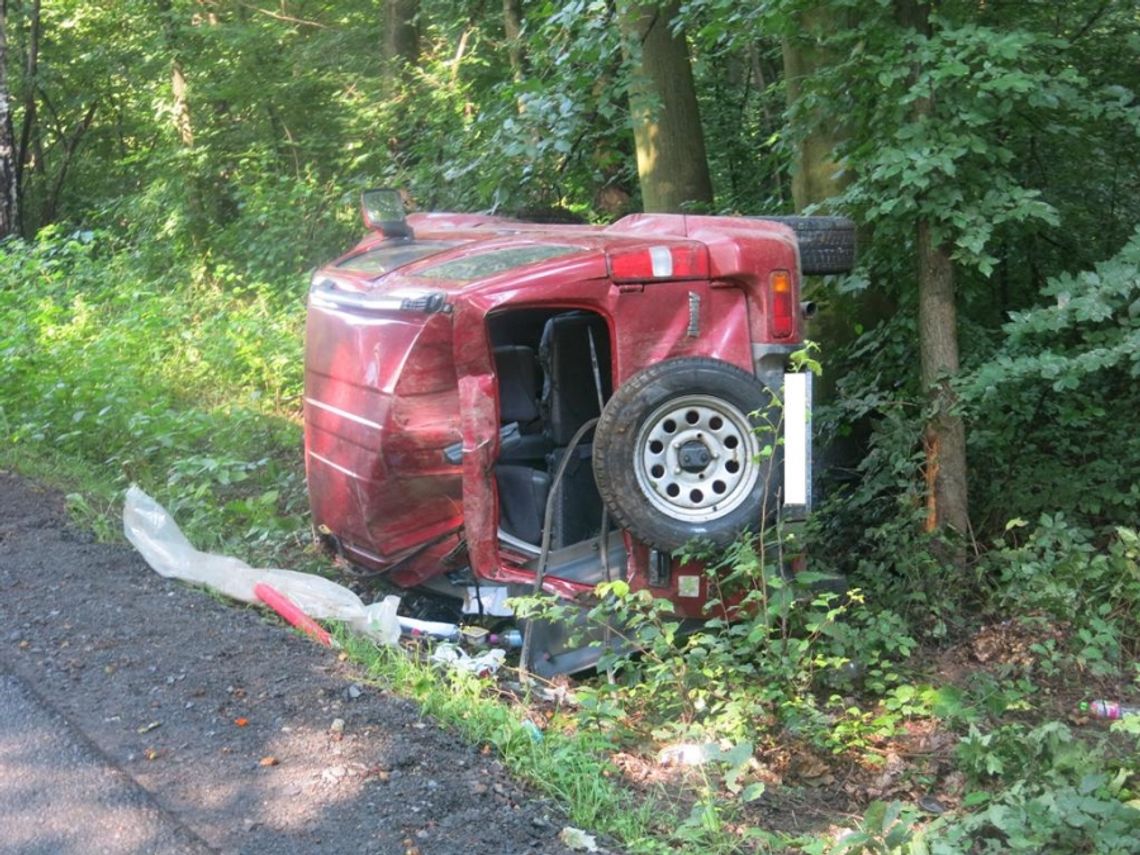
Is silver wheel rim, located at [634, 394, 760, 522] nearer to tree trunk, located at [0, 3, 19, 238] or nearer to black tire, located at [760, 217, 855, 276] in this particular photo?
black tire, located at [760, 217, 855, 276]

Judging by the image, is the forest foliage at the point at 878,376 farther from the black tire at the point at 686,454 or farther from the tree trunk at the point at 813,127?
the black tire at the point at 686,454

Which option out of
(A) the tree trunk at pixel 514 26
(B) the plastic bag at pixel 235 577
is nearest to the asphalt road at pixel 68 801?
(B) the plastic bag at pixel 235 577

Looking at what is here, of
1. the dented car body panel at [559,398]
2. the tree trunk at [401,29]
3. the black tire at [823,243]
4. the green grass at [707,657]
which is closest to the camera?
the green grass at [707,657]

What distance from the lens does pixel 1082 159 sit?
7.64 m

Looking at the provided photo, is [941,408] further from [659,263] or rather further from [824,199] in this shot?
[659,263]

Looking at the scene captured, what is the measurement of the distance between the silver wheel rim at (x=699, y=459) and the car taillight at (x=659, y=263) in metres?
0.57

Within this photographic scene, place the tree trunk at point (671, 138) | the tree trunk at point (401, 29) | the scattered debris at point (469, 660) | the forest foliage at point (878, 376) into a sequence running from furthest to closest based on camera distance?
the tree trunk at point (401, 29) → the tree trunk at point (671, 138) → the scattered debris at point (469, 660) → the forest foliage at point (878, 376)

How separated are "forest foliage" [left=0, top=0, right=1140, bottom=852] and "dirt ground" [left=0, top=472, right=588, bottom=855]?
69 centimetres

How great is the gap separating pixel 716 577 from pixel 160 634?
2.32m

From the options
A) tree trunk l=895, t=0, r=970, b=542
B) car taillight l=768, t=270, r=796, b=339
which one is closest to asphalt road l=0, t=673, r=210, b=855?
car taillight l=768, t=270, r=796, b=339

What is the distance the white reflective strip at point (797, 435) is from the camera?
16.3 ft

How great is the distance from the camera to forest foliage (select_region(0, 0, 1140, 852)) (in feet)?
16.0

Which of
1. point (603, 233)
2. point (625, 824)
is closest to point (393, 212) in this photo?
point (603, 233)

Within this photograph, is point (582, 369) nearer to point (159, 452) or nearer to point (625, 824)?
point (625, 824)
